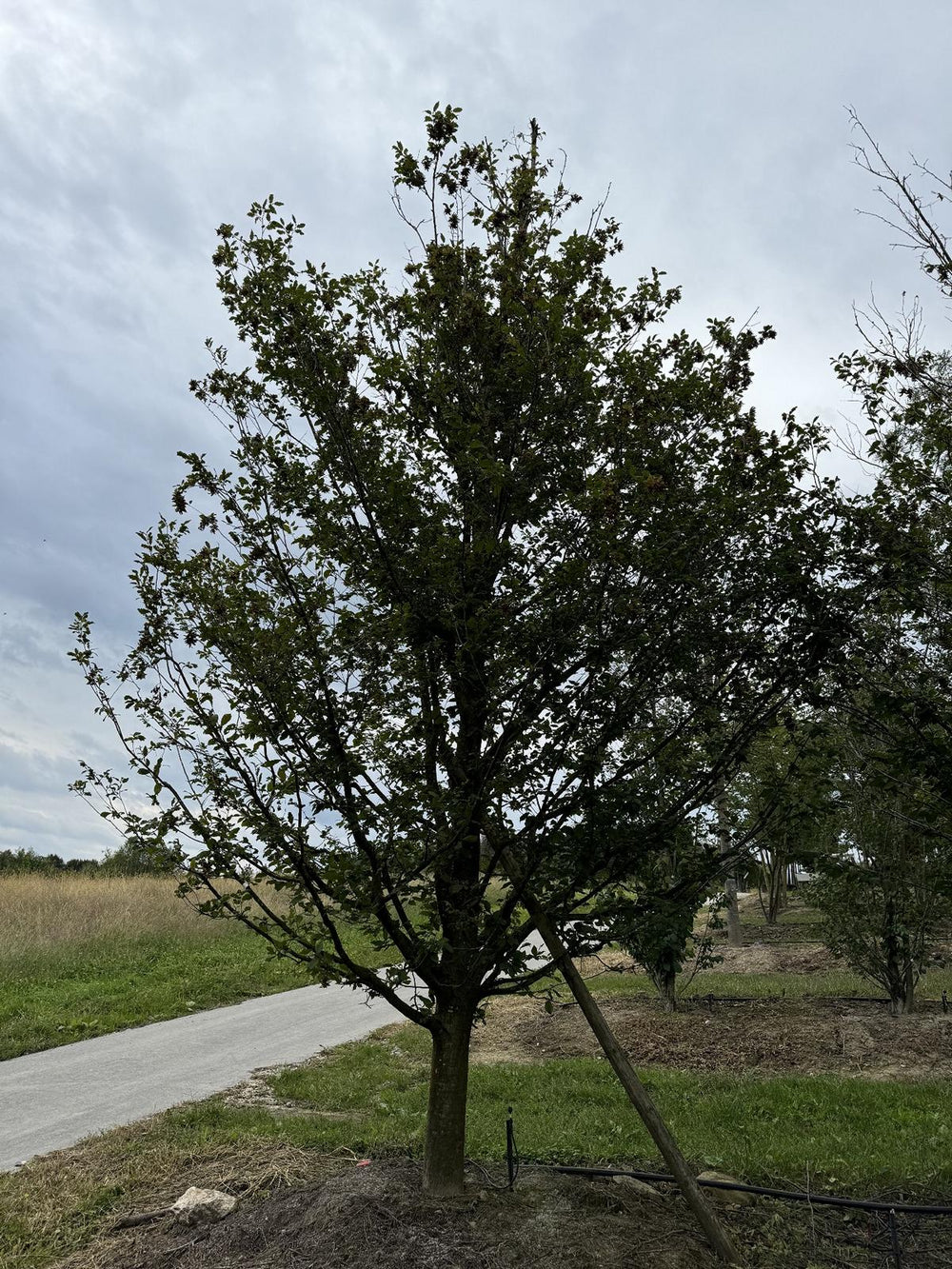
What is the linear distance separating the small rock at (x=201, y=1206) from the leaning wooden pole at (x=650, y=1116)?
2.49 m

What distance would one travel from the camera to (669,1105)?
7602 millimetres

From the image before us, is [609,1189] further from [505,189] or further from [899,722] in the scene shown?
[505,189]

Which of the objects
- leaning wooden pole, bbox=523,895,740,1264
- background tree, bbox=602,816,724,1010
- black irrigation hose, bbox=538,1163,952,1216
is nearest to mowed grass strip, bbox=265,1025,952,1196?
black irrigation hose, bbox=538,1163,952,1216

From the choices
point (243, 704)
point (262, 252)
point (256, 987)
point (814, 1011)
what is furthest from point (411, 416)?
point (256, 987)

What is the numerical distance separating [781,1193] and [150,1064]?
23.3 ft

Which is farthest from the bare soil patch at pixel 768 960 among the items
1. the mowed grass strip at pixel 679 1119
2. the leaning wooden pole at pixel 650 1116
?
the leaning wooden pole at pixel 650 1116

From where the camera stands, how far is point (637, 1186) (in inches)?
208

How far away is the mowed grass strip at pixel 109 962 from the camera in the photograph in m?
12.1

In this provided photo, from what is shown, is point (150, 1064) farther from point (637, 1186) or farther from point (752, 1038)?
point (752, 1038)

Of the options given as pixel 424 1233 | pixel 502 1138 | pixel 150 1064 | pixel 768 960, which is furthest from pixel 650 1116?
pixel 768 960

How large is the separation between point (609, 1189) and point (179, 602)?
4141 mm

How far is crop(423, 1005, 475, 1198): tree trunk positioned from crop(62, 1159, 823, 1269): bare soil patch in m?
0.11

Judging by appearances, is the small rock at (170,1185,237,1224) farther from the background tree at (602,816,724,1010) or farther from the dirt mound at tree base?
the background tree at (602,816,724,1010)

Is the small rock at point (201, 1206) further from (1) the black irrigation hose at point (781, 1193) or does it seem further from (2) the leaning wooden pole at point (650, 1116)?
(2) the leaning wooden pole at point (650, 1116)
